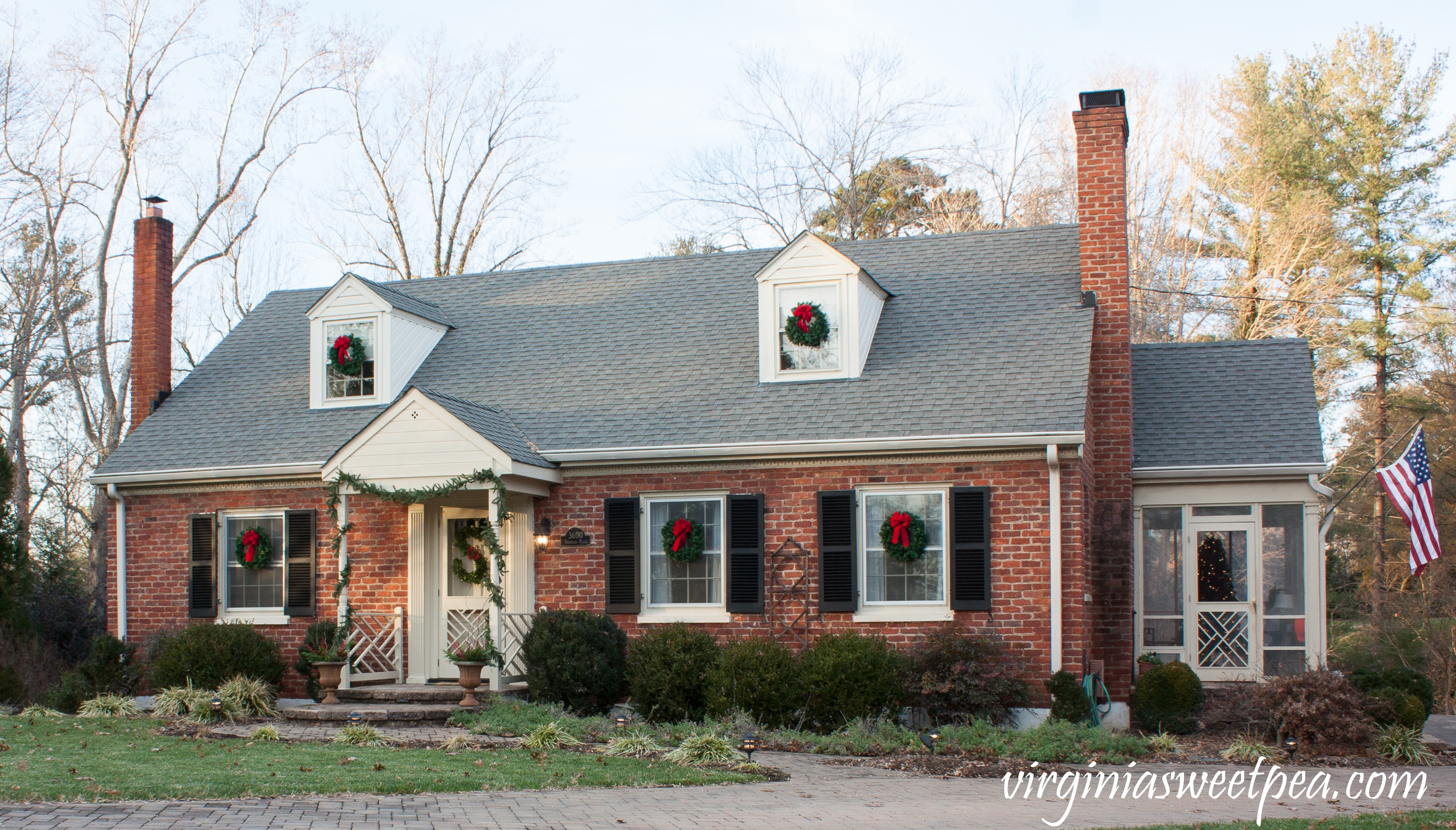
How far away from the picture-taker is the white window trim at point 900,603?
12297mm

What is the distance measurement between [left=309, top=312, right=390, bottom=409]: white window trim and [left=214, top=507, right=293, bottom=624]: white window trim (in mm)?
1623

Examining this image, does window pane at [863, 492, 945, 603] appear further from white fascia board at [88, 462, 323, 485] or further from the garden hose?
white fascia board at [88, 462, 323, 485]

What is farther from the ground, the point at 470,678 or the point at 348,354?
the point at 348,354

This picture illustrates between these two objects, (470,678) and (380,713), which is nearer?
(380,713)

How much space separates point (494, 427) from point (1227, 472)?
830 centimetres

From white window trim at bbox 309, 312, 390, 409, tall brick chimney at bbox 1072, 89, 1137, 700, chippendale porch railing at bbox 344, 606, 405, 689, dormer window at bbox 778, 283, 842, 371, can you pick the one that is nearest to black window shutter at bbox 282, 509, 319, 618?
chippendale porch railing at bbox 344, 606, 405, 689

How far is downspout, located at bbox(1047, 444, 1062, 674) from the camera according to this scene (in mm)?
11852

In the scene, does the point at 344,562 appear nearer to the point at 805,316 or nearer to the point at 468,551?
the point at 468,551

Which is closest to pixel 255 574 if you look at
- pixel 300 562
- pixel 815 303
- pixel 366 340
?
pixel 300 562

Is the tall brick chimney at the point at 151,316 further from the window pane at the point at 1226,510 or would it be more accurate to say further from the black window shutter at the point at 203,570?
the window pane at the point at 1226,510

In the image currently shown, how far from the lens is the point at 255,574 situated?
14812 mm

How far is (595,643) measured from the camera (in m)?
12.5

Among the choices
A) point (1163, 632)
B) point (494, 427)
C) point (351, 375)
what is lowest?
point (1163, 632)

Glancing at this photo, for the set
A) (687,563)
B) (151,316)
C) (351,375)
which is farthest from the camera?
(151,316)
